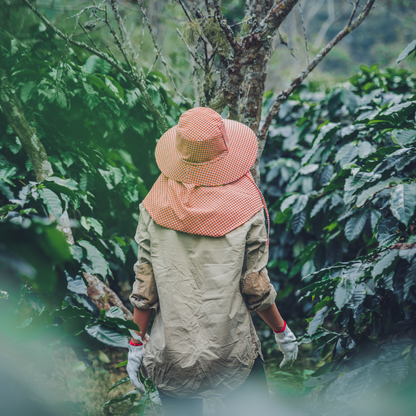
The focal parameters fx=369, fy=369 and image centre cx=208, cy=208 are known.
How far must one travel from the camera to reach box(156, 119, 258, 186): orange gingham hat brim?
1314mm

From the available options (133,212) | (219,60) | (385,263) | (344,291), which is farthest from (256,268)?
(133,212)

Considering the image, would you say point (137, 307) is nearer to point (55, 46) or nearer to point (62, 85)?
point (62, 85)

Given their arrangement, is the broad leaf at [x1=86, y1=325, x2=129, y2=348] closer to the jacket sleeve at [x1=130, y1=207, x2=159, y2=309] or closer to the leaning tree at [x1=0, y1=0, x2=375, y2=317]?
the jacket sleeve at [x1=130, y1=207, x2=159, y2=309]

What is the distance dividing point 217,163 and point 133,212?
1020 millimetres

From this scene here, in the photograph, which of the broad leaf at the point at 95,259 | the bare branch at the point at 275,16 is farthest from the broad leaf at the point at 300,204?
the broad leaf at the point at 95,259

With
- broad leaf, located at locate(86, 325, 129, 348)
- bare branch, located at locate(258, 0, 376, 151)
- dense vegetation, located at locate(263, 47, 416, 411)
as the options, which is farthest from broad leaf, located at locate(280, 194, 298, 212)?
broad leaf, located at locate(86, 325, 129, 348)

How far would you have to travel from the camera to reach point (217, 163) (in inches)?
52.1

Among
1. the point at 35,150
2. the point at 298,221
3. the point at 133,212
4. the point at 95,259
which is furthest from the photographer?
the point at 298,221

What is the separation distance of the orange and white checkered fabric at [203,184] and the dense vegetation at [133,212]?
257mm

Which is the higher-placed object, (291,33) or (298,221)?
(291,33)

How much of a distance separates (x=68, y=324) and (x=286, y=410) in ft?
3.47

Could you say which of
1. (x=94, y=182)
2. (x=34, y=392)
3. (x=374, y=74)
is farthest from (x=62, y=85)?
(x=374, y=74)

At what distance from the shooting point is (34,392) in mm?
521

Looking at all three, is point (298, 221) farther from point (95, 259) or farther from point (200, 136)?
point (95, 259)
